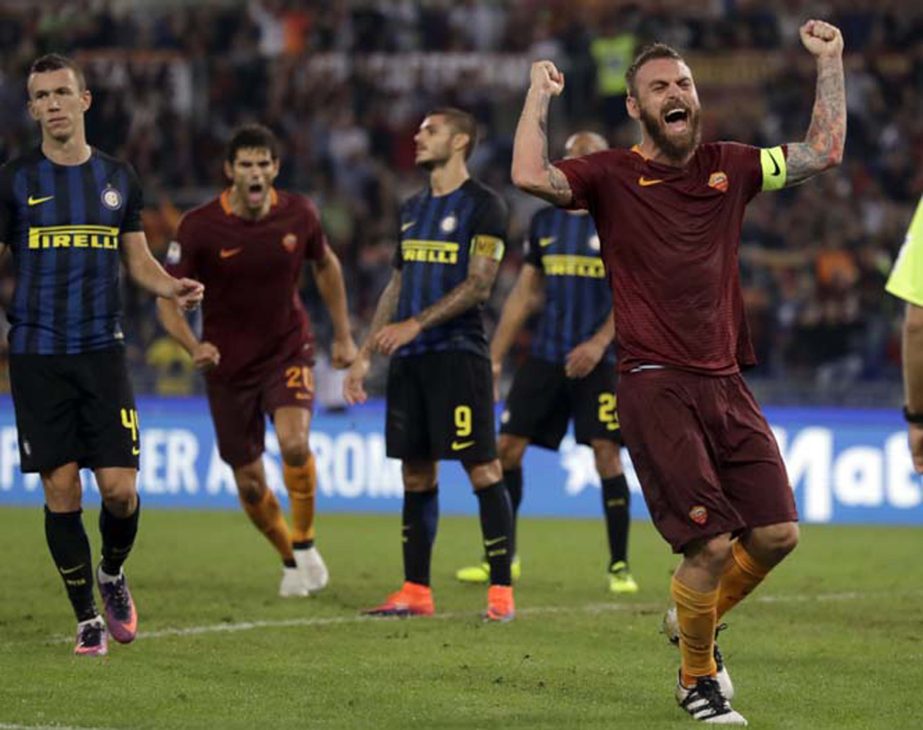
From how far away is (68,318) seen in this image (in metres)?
8.36

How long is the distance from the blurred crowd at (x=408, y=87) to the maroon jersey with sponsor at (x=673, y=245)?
44.8ft

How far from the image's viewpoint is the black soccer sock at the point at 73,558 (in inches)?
334

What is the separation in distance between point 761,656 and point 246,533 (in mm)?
6806

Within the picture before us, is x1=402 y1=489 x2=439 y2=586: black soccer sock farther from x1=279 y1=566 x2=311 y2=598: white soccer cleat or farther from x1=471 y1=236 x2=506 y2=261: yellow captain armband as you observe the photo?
x1=471 y1=236 x2=506 y2=261: yellow captain armband

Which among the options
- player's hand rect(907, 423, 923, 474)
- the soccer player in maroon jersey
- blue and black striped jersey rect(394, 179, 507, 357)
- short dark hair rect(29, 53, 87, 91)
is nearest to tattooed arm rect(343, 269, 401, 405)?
blue and black striped jersey rect(394, 179, 507, 357)

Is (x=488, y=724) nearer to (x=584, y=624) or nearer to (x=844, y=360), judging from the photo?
(x=584, y=624)

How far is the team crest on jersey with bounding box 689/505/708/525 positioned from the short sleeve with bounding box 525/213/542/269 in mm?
4947

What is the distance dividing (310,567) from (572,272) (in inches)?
91.1

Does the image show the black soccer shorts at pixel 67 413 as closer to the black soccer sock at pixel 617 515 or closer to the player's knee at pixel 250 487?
the player's knee at pixel 250 487

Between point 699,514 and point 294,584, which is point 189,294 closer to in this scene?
point 699,514

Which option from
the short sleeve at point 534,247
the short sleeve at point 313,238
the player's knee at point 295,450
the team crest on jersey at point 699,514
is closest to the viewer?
the team crest on jersey at point 699,514

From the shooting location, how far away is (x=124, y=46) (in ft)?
79.1

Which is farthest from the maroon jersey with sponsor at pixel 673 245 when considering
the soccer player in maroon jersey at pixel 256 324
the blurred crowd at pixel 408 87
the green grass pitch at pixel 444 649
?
the blurred crowd at pixel 408 87

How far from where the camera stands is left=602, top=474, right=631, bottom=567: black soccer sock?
11.4 metres
